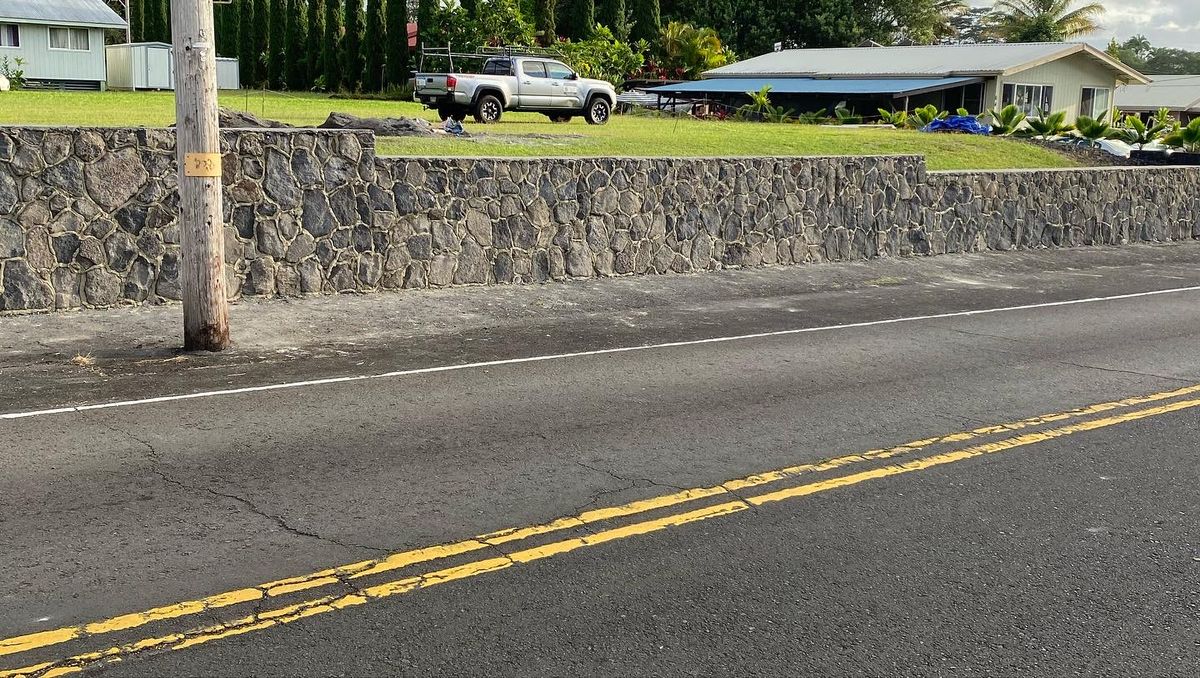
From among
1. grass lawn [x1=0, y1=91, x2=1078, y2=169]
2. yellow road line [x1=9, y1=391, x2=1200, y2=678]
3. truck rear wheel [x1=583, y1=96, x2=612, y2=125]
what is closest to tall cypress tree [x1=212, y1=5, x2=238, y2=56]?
grass lawn [x1=0, y1=91, x2=1078, y2=169]

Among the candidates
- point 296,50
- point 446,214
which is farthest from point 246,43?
point 446,214

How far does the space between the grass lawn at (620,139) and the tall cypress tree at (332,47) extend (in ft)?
60.0

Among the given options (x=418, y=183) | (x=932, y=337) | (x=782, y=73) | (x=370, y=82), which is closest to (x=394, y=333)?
(x=418, y=183)

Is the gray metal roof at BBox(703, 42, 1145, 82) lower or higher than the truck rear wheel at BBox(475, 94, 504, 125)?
higher

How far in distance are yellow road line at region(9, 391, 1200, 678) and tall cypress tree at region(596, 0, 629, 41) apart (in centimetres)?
4866

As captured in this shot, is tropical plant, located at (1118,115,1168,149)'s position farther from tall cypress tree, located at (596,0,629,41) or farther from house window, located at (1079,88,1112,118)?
tall cypress tree, located at (596,0,629,41)

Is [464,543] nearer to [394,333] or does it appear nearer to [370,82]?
[394,333]

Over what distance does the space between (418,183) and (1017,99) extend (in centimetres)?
3736

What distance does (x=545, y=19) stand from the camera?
168ft

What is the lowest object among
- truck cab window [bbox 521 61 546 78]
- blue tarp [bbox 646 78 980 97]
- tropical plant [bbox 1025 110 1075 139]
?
tropical plant [bbox 1025 110 1075 139]

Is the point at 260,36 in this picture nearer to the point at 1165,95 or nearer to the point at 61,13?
the point at 61,13

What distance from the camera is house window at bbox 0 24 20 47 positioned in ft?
145

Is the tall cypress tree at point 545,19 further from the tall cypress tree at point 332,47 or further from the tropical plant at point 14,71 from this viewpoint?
the tropical plant at point 14,71

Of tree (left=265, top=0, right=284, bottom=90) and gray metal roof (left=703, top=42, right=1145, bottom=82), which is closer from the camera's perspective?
gray metal roof (left=703, top=42, right=1145, bottom=82)
